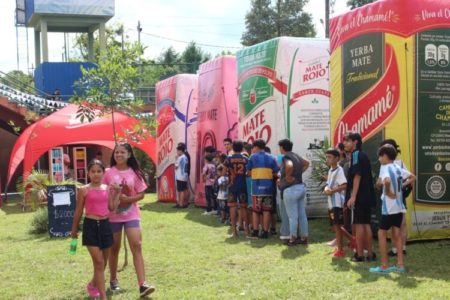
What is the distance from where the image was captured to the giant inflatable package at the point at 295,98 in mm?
11609

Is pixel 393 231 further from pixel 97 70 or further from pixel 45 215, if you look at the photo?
pixel 45 215

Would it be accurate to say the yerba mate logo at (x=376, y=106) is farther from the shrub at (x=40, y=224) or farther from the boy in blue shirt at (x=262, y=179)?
the shrub at (x=40, y=224)

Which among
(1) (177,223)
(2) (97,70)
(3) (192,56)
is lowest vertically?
(1) (177,223)

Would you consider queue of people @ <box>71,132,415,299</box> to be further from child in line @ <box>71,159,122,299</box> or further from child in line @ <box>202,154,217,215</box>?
child in line @ <box>202,154,217,215</box>

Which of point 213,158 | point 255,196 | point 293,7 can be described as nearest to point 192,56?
point 293,7

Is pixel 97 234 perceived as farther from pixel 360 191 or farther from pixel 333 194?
pixel 333 194

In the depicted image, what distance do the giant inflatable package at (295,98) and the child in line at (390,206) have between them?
4.60m

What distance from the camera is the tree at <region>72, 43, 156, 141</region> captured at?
8.98m

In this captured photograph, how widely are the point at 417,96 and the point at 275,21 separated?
38462 mm

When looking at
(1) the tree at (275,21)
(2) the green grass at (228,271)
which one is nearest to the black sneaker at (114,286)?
(2) the green grass at (228,271)

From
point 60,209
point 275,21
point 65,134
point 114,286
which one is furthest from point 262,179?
point 275,21

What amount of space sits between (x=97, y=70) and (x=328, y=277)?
4.73 metres

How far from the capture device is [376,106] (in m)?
8.97

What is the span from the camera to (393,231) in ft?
23.1
